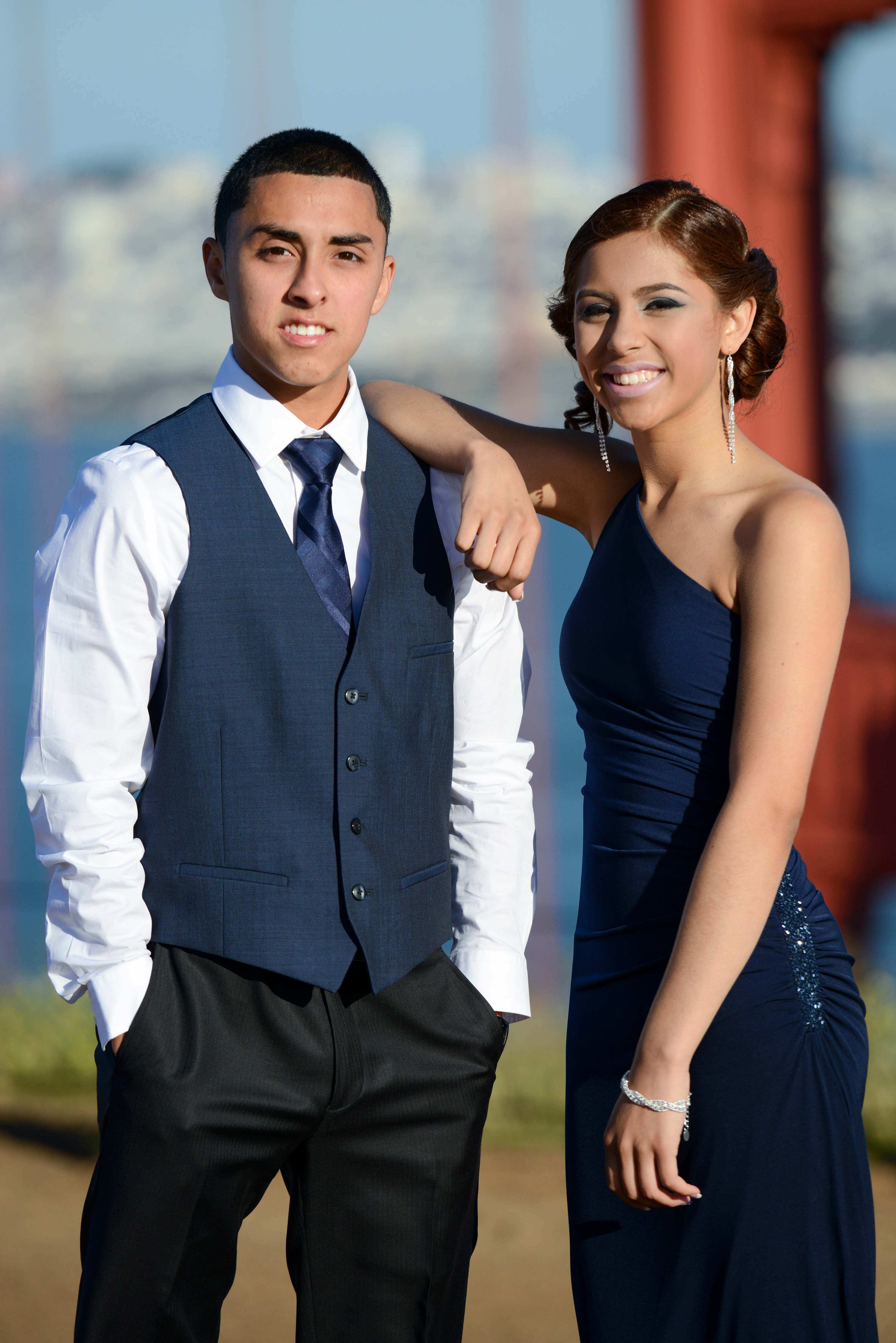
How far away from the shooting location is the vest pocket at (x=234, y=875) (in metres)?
1.47

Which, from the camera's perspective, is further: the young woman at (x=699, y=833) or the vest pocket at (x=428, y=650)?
the vest pocket at (x=428, y=650)

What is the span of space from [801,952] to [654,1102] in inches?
9.2

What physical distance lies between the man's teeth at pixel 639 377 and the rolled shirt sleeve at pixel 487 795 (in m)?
0.22

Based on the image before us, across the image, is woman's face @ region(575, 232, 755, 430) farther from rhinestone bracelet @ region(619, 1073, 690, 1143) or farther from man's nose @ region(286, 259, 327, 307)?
rhinestone bracelet @ region(619, 1073, 690, 1143)

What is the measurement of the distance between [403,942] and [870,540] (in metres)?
31.1

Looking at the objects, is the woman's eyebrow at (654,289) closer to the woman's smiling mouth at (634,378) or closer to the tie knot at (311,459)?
the woman's smiling mouth at (634,378)

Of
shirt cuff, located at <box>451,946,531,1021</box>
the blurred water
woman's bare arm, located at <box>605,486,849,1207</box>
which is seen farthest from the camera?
the blurred water

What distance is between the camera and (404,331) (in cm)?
4319

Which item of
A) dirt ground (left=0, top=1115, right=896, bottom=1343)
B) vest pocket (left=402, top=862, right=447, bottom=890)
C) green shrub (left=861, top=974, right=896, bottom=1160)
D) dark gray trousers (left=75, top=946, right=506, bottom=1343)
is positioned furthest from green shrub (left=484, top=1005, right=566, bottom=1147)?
vest pocket (left=402, top=862, right=447, bottom=890)

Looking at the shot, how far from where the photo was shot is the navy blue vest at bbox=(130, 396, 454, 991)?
1472 mm

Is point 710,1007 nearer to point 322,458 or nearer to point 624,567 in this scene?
point 624,567

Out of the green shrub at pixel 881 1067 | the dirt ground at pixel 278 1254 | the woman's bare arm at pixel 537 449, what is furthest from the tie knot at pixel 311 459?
the green shrub at pixel 881 1067

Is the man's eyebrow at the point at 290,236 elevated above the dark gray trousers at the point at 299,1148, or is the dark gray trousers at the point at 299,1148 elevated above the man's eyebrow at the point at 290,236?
the man's eyebrow at the point at 290,236

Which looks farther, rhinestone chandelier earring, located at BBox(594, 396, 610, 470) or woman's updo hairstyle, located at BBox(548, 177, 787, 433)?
rhinestone chandelier earring, located at BBox(594, 396, 610, 470)
